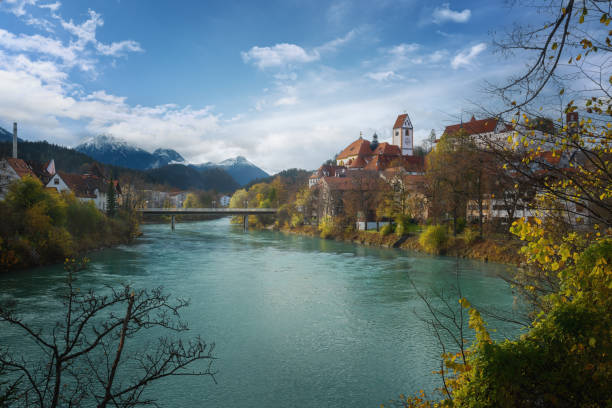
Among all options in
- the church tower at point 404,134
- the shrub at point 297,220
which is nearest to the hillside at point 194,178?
the church tower at point 404,134

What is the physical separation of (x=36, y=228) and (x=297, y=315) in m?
14.8

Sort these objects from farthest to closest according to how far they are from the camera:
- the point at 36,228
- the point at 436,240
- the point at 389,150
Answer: the point at 389,150
the point at 436,240
the point at 36,228

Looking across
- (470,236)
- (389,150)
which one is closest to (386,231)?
(470,236)

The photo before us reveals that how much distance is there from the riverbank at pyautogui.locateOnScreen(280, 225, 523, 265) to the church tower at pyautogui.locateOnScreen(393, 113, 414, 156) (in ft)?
103

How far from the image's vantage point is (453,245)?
24484 mm

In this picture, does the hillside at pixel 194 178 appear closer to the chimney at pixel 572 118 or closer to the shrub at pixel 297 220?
the shrub at pixel 297 220

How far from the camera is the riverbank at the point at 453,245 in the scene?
20716mm

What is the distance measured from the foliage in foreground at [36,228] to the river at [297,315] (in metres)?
1.13

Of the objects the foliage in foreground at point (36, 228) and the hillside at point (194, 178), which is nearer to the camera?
the foliage in foreground at point (36, 228)

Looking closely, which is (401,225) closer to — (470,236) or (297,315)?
(470,236)

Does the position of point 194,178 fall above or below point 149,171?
below

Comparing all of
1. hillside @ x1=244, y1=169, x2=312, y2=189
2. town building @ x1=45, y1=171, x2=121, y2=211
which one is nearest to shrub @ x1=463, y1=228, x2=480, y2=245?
town building @ x1=45, y1=171, x2=121, y2=211

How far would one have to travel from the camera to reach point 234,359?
840cm

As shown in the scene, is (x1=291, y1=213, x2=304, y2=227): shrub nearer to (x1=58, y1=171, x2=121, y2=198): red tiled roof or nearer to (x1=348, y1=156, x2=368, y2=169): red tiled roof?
(x1=58, y1=171, x2=121, y2=198): red tiled roof
